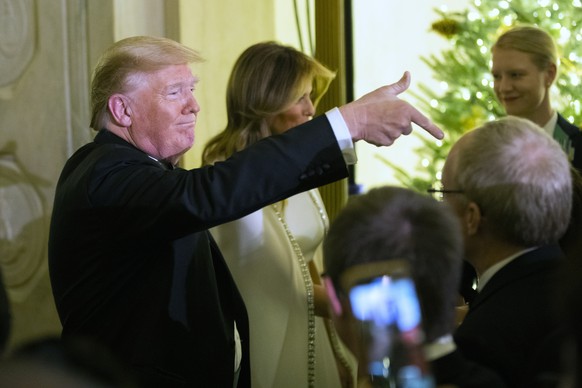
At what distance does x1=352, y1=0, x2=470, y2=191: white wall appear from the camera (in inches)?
303

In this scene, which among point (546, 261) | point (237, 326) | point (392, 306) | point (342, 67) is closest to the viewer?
point (392, 306)

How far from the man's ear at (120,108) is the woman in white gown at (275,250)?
2.81 feet

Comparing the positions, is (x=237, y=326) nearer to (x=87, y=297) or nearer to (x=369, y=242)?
(x=87, y=297)

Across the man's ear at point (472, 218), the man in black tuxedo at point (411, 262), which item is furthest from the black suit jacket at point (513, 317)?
the man in black tuxedo at point (411, 262)

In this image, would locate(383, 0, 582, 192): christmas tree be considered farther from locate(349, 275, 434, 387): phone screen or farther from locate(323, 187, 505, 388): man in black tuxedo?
locate(349, 275, 434, 387): phone screen

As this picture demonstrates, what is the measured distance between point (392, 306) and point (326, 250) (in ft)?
0.83

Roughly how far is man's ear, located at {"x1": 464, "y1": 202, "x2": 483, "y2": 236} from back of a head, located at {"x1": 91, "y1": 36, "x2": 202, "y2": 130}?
93 centimetres

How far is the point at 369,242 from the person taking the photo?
6.10ft

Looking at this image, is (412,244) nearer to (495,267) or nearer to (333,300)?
(333,300)

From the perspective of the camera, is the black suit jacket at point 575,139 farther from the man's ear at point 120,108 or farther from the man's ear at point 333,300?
the man's ear at point 333,300

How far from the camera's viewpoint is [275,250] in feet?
12.3

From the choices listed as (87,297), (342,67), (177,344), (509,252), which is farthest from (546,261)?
(342,67)

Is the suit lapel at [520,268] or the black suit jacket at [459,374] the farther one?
the suit lapel at [520,268]

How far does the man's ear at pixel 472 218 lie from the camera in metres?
2.53
